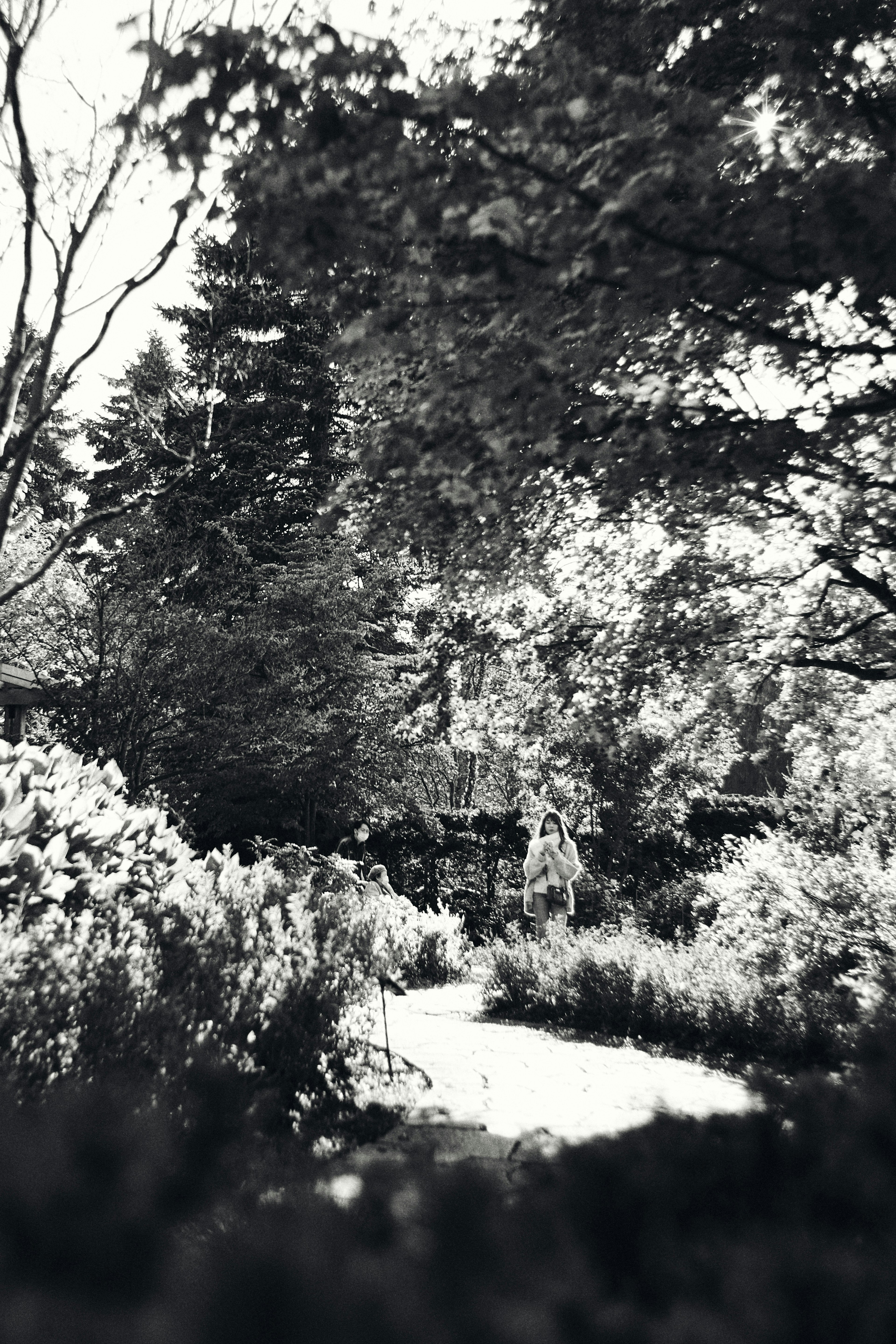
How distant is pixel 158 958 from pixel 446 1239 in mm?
3207

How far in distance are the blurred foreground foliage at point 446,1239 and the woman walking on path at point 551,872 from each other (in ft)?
26.0

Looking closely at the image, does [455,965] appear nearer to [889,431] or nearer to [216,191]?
[889,431]

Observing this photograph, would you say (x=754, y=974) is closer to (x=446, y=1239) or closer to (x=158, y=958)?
(x=158, y=958)

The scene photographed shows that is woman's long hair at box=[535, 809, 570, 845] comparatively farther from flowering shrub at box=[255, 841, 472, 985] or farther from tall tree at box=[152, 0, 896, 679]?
tall tree at box=[152, 0, 896, 679]

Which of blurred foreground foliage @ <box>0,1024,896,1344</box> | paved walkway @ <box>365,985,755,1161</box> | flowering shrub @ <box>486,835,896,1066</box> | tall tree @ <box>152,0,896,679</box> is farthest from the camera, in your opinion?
flowering shrub @ <box>486,835,896,1066</box>

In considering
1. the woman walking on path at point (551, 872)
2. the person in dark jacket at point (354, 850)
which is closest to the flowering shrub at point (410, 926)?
the woman walking on path at point (551, 872)

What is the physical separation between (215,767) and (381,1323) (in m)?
14.1

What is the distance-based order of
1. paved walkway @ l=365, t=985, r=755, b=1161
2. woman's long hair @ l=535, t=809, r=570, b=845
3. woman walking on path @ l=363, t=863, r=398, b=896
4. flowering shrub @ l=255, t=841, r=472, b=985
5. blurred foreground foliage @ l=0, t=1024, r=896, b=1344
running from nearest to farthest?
1. blurred foreground foliage @ l=0, t=1024, r=896, b=1344
2. paved walkway @ l=365, t=985, r=755, b=1161
3. flowering shrub @ l=255, t=841, r=472, b=985
4. woman walking on path @ l=363, t=863, r=398, b=896
5. woman's long hair @ l=535, t=809, r=570, b=845

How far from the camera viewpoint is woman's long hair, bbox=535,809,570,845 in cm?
907

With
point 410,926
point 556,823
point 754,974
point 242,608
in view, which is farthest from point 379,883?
point 242,608

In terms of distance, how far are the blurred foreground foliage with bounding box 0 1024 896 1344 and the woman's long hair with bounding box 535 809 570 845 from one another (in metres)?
7.88

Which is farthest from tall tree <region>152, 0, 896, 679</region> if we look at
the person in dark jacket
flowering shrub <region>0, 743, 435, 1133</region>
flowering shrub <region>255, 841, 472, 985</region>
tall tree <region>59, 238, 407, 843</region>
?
the person in dark jacket

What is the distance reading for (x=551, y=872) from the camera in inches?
361

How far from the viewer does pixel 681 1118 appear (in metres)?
1.33
